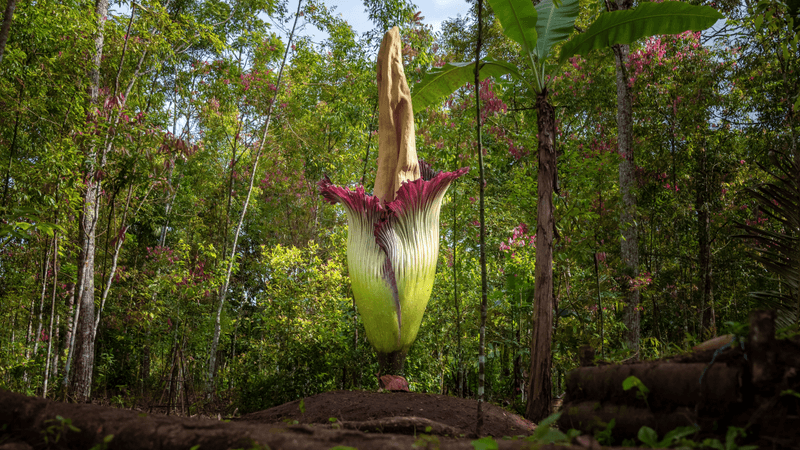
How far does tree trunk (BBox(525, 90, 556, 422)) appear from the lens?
3322 mm

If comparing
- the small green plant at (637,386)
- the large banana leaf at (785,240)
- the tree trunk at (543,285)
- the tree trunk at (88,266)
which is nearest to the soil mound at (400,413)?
the tree trunk at (543,285)

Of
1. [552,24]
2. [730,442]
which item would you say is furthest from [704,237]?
[730,442]

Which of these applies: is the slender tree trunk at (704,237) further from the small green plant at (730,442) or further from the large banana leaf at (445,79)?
the small green plant at (730,442)

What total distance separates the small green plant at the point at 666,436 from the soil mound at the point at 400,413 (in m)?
1.28

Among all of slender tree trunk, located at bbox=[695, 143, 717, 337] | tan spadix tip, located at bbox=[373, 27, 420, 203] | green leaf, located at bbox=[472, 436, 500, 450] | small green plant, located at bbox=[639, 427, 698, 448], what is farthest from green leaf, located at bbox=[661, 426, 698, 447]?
slender tree trunk, located at bbox=[695, 143, 717, 337]

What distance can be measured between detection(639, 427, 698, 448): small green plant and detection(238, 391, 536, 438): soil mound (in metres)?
1.28

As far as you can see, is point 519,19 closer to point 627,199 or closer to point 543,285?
point 543,285


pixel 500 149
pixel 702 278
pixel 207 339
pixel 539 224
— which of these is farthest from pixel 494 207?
pixel 207 339

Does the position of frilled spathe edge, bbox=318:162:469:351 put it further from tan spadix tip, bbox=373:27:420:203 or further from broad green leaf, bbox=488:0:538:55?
broad green leaf, bbox=488:0:538:55

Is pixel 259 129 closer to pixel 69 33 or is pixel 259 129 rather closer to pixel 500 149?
pixel 69 33

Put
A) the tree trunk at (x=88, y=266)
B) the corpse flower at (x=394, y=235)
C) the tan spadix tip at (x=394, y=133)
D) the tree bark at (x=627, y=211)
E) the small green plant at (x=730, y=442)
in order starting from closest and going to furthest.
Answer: the small green plant at (x=730, y=442) → the corpse flower at (x=394, y=235) → the tan spadix tip at (x=394, y=133) → the tree bark at (x=627, y=211) → the tree trunk at (x=88, y=266)

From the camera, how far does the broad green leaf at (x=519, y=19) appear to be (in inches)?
139

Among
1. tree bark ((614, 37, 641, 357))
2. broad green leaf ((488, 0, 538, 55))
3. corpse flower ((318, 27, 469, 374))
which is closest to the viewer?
broad green leaf ((488, 0, 538, 55))

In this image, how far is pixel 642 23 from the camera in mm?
3725
